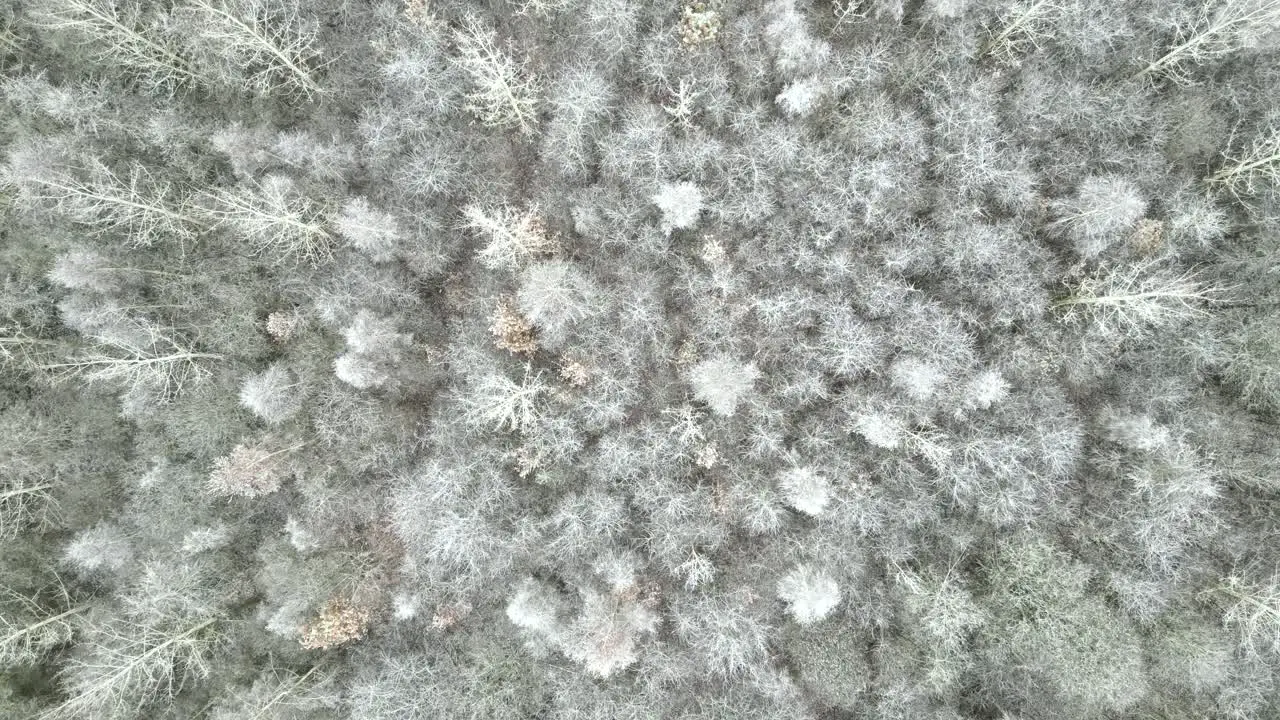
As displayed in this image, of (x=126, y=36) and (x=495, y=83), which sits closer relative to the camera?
(x=495, y=83)

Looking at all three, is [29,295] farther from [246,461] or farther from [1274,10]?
[1274,10]

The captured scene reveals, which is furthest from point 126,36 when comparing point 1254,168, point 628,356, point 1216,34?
point 1254,168

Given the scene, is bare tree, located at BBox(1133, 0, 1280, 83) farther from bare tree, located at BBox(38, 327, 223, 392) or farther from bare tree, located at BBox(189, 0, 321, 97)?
bare tree, located at BBox(38, 327, 223, 392)

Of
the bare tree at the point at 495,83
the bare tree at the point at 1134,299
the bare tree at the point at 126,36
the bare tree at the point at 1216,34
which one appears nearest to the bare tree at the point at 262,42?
the bare tree at the point at 126,36

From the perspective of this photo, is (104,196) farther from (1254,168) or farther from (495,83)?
(1254,168)

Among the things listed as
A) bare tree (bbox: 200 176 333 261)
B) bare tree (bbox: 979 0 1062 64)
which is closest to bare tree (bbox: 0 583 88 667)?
bare tree (bbox: 200 176 333 261)

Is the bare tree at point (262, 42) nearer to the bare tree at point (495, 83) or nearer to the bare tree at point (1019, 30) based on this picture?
the bare tree at point (495, 83)

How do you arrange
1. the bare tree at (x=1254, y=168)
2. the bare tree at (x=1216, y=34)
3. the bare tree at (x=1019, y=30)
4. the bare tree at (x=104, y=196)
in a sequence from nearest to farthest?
the bare tree at (x=1216, y=34)
the bare tree at (x=1254, y=168)
the bare tree at (x=1019, y=30)
the bare tree at (x=104, y=196)

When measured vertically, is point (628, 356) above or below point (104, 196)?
below

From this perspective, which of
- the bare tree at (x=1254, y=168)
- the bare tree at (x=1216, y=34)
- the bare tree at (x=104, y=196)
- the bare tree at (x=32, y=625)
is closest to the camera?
the bare tree at (x=1216, y=34)

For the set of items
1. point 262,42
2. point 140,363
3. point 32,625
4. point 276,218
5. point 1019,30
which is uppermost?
point 1019,30
